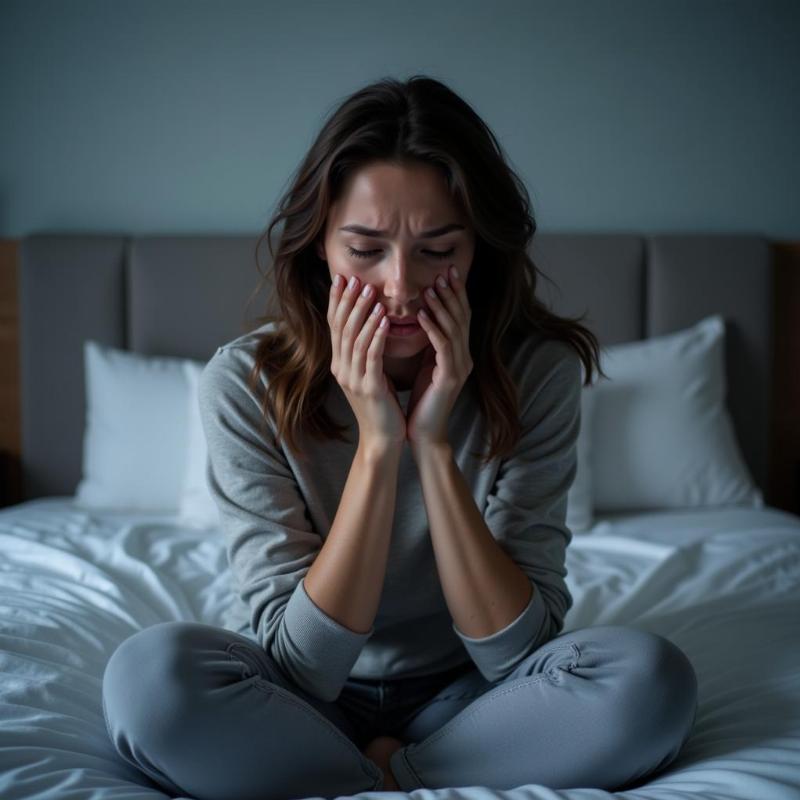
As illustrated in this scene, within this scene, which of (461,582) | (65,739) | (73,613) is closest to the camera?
(65,739)

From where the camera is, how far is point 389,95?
51.6 inches

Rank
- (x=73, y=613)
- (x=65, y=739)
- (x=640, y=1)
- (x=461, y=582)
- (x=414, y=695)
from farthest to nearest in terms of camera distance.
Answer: (x=640, y=1), (x=73, y=613), (x=414, y=695), (x=461, y=582), (x=65, y=739)

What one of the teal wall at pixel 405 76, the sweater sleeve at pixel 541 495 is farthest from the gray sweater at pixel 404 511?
the teal wall at pixel 405 76

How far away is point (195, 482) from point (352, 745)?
132 centimetres

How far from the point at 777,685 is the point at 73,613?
1.08 metres

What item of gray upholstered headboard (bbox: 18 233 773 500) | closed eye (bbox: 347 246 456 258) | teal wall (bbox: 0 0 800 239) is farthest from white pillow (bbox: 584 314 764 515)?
closed eye (bbox: 347 246 456 258)

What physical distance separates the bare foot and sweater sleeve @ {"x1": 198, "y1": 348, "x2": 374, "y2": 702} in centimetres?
9

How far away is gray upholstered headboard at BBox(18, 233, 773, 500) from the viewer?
272 centimetres

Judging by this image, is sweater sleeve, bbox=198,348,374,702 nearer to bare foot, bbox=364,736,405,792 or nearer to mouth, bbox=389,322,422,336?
bare foot, bbox=364,736,405,792

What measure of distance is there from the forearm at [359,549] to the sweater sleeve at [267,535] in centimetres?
2

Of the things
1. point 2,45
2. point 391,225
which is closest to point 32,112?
point 2,45

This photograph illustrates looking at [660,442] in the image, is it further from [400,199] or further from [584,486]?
[400,199]

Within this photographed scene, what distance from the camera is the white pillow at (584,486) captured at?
228cm

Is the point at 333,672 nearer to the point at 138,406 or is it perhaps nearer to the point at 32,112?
the point at 138,406
